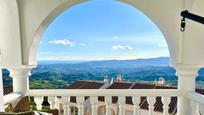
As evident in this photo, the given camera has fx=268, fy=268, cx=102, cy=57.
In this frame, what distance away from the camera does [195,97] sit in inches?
112

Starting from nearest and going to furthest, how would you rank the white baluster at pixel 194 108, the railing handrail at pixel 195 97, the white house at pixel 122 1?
the railing handrail at pixel 195 97
the white baluster at pixel 194 108
the white house at pixel 122 1

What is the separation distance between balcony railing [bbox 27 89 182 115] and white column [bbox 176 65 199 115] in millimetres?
82

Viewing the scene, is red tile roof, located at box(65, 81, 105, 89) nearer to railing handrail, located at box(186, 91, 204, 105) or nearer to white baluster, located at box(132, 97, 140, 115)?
white baluster, located at box(132, 97, 140, 115)

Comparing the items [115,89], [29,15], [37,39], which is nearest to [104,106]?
[115,89]

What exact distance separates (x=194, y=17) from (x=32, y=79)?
2128 mm

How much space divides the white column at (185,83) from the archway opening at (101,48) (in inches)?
6.1

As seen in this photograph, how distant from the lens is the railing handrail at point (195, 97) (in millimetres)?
2717

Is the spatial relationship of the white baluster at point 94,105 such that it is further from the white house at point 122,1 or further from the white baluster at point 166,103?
the white baluster at point 166,103

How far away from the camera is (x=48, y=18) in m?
3.21

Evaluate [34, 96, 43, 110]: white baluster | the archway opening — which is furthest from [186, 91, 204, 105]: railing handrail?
[34, 96, 43, 110]: white baluster

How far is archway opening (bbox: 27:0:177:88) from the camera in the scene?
3.14 meters

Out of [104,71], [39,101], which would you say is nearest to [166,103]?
[104,71]

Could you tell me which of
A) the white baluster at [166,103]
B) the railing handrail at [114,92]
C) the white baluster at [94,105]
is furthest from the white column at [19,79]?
the white baluster at [166,103]

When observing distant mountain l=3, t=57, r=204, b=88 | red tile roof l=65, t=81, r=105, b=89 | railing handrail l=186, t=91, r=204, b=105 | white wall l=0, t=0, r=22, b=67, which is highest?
white wall l=0, t=0, r=22, b=67
